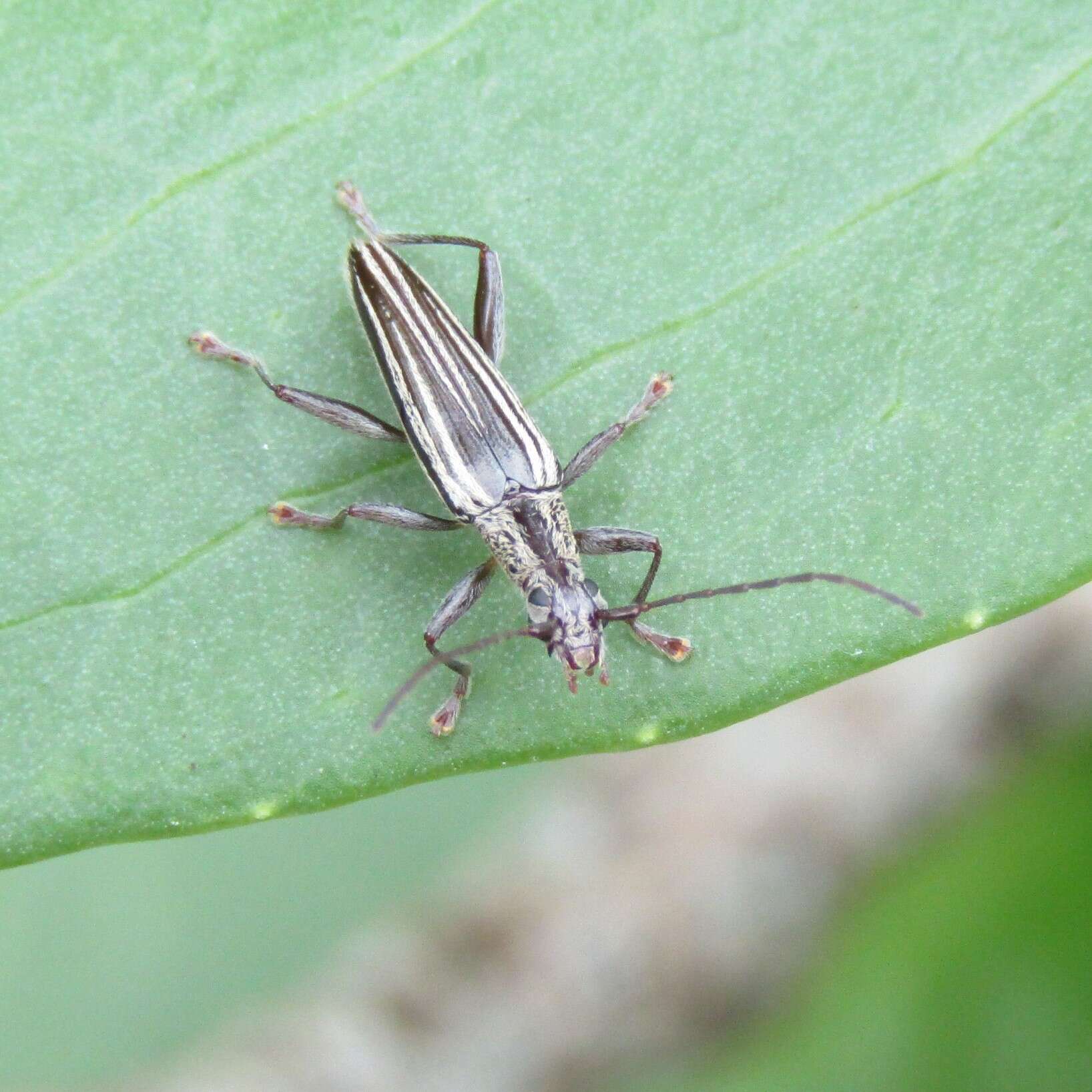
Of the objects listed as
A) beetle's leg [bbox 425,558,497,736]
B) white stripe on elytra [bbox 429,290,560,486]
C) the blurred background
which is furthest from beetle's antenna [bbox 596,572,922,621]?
the blurred background

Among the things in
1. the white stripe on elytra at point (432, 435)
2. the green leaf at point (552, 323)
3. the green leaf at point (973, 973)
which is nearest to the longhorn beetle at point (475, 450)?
the white stripe on elytra at point (432, 435)

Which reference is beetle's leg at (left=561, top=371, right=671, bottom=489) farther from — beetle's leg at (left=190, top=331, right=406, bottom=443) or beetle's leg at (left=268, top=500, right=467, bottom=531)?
beetle's leg at (left=190, top=331, right=406, bottom=443)

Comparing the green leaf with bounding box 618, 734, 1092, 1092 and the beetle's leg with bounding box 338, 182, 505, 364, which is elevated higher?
the beetle's leg with bounding box 338, 182, 505, 364

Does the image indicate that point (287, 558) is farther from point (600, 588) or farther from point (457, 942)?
point (457, 942)

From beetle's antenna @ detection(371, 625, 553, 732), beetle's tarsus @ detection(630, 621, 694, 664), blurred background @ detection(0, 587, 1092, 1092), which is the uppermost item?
beetle's antenna @ detection(371, 625, 553, 732)

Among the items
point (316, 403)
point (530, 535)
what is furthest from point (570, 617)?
point (316, 403)

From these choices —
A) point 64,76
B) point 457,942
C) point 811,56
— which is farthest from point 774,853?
point 64,76

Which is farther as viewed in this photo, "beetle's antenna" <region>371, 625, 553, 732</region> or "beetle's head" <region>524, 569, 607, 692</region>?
"beetle's head" <region>524, 569, 607, 692</region>
